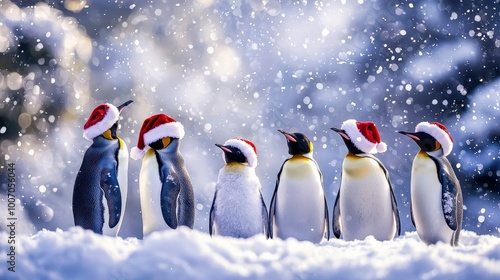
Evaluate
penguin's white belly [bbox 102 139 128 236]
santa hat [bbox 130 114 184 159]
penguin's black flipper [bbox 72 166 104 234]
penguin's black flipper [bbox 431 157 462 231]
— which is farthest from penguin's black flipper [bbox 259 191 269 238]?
penguin's black flipper [bbox 431 157 462 231]

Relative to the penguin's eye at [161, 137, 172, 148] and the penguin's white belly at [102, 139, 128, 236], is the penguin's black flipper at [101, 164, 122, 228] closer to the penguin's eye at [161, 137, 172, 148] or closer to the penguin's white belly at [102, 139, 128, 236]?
the penguin's white belly at [102, 139, 128, 236]

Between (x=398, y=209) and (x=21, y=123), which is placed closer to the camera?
(x=398, y=209)

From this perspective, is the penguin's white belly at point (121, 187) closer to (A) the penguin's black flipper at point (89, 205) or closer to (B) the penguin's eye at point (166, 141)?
(A) the penguin's black flipper at point (89, 205)

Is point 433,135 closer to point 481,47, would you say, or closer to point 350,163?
point 350,163

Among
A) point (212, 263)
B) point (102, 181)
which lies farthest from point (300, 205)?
point (212, 263)

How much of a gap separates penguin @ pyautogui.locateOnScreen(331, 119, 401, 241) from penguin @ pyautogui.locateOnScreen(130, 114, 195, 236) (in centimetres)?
90

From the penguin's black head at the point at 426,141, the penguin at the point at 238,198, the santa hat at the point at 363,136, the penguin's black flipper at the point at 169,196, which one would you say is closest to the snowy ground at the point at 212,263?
the penguin's black flipper at the point at 169,196

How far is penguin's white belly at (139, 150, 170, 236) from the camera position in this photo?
11.2 feet

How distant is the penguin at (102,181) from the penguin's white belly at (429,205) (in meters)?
1.62

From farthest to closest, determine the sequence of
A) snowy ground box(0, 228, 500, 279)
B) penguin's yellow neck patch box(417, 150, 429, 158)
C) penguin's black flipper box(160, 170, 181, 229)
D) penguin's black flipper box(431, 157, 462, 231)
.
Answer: penguin's yellow neck patch box(417, 150, 429, 158) → penguin's black flipper box(431, 157, 462, 231) → penguin's black flipper box(160, 170, 181, 229) → snowy ground box(0, 228, 500, 279)

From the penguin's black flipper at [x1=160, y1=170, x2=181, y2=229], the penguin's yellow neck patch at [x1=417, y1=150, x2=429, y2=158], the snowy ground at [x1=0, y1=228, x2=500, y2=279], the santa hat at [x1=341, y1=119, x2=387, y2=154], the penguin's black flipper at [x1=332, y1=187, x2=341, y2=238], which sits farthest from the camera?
the penguin's black flipper at [x1=332, y1=187, x2=341, y2=238]

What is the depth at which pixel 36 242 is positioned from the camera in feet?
7.99

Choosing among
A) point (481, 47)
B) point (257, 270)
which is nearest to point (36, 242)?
point (257, 270)

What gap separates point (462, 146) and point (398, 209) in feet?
6.17
